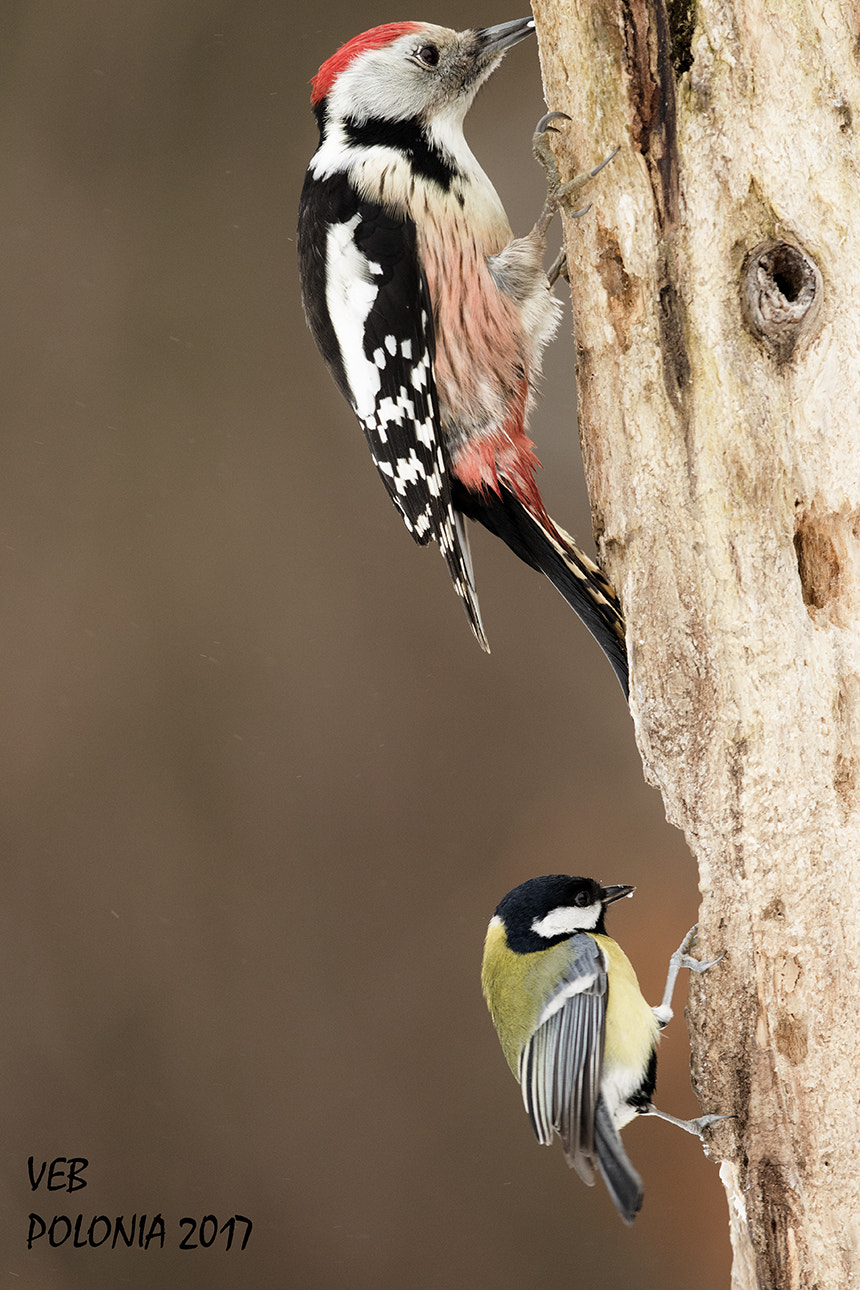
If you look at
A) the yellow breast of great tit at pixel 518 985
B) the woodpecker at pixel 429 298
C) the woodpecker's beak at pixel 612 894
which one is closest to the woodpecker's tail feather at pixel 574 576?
the woodpecker at pixel 429 298

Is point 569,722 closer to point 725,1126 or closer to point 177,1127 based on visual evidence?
point 177,1127

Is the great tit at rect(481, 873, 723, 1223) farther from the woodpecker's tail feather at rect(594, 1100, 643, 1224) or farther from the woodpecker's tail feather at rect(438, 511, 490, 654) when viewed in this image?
the woodpecker's tail feather at rect(438, 511, 490, 654)

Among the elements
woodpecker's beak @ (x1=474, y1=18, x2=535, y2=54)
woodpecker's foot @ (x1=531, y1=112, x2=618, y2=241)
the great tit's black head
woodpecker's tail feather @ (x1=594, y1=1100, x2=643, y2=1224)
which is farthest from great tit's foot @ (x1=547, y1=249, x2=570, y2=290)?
woodpecker's tail feather @ (x1=594, y1=1100, x2=643, y2=1224)

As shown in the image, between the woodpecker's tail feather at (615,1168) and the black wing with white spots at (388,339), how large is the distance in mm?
659

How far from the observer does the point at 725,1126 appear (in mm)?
1213

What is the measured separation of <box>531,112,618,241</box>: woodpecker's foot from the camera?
1.30 meters

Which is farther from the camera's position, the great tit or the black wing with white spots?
the black wing with white spots

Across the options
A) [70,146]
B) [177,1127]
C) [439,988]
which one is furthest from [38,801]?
[70,146]

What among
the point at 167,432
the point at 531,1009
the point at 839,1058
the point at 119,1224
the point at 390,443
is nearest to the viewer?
the point at 839,1058

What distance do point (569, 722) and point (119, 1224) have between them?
5.98ft

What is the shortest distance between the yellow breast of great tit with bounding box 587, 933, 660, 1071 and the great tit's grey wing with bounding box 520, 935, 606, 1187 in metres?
0.01

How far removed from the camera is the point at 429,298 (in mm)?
1630

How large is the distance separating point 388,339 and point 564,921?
2.79 ft

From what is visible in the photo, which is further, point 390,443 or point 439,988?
point 439,988
